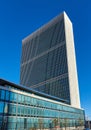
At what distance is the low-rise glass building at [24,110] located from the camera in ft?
187

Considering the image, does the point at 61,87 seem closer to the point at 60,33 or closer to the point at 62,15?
the point at 60,33

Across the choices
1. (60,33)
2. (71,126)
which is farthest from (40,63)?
(71,126)

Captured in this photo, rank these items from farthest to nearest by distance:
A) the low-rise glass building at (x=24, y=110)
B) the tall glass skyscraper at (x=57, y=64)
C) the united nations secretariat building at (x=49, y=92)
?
the tall glass skyscraper at (x=57, y=64) < the united nations secretariat building at (x=49, y=92) < the low-rise glass building at (x=24, y=110)

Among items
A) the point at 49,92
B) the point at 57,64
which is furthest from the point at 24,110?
the point at 57,64

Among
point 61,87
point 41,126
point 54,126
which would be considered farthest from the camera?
point 61,87

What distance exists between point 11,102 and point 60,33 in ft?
418

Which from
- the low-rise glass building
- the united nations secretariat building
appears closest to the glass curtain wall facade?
the united nations secretariat building

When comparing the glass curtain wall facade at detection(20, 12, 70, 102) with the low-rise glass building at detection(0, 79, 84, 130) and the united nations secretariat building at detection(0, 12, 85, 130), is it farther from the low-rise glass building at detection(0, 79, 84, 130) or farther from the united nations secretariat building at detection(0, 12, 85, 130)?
the low-rise glass building at detection(0, 79, 84, 130)

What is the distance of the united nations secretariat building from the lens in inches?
2419

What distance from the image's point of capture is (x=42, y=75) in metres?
181

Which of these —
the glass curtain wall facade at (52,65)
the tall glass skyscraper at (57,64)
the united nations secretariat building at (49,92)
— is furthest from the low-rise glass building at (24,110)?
the glass curtain wall facade at (52,65)

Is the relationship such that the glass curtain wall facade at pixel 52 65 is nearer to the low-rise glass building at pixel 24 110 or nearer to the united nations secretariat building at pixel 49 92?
the united nations secretariat building at pixel 49 92

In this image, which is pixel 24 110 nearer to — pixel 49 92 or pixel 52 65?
pixel 49 92

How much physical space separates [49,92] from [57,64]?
90.4 feet
